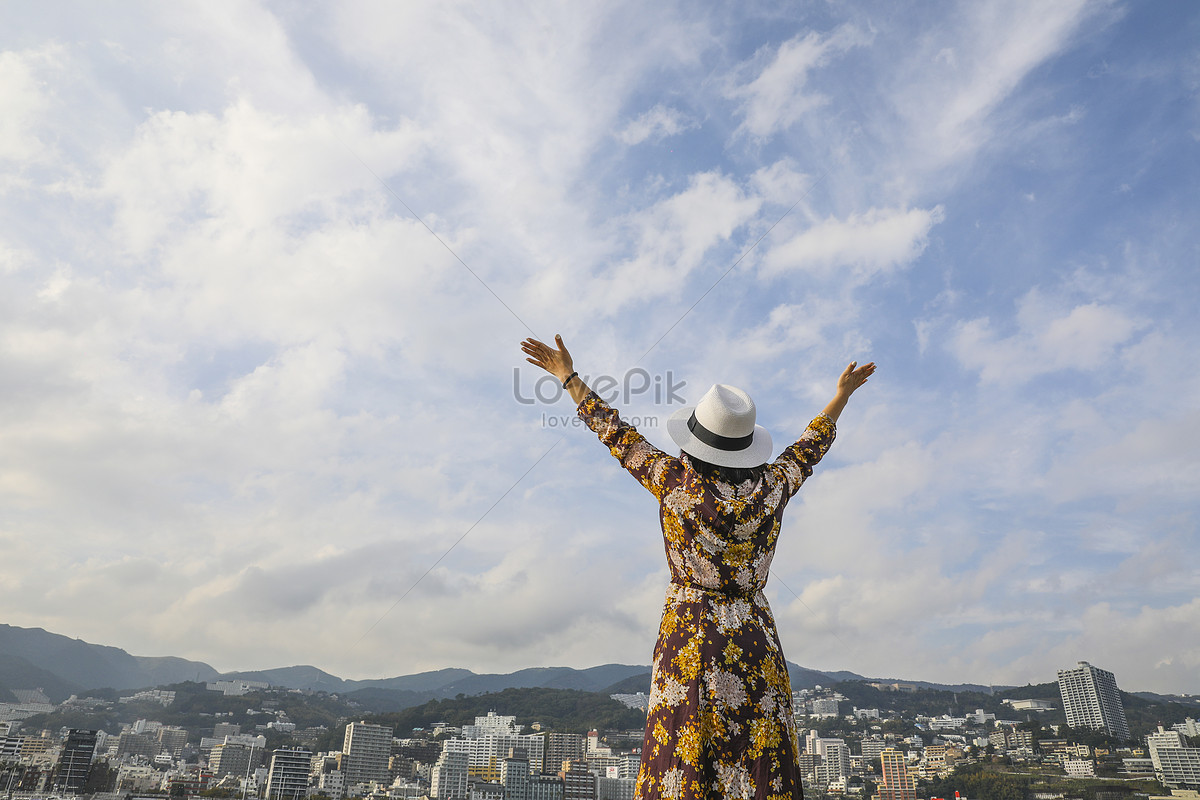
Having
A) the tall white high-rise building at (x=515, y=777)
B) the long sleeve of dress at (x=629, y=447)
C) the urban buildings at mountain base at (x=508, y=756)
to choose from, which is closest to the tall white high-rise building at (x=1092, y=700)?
the urban buildings at mountain base at (x=508, y=756)

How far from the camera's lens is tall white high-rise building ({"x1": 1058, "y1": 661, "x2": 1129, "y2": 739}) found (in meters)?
26.0

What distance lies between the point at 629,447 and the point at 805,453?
2.08 feet

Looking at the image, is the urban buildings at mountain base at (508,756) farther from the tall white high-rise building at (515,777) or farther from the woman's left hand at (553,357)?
the woman's left hand at (553,357)

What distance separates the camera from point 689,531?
1.82 meters

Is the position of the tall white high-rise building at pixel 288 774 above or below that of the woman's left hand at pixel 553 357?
below

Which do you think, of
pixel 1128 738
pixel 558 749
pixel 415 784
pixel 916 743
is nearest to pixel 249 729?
pixel 415 784

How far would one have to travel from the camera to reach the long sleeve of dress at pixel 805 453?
206 cm

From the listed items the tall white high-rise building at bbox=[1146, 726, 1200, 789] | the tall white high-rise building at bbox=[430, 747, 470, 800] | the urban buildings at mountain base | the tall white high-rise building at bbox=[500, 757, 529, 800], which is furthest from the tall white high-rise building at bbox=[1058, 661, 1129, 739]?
the tall white high-rise building at bbox=[430, 747, 470, 800]

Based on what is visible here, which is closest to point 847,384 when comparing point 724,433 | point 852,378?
point 852,378

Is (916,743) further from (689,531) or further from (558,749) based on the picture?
(689,531)

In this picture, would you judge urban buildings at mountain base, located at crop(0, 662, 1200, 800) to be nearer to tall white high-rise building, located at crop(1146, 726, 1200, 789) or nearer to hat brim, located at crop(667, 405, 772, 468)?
tall white high-rise building, located at crop(1146, 726, 1200, 789)

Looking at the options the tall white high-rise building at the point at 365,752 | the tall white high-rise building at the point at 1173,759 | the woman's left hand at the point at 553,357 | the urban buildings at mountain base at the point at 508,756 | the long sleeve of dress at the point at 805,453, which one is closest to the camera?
the long sleeve of dress at the point at 805,453

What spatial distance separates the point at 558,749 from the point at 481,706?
298 inches

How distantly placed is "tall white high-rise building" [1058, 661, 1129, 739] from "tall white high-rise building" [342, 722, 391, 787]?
104 feet
